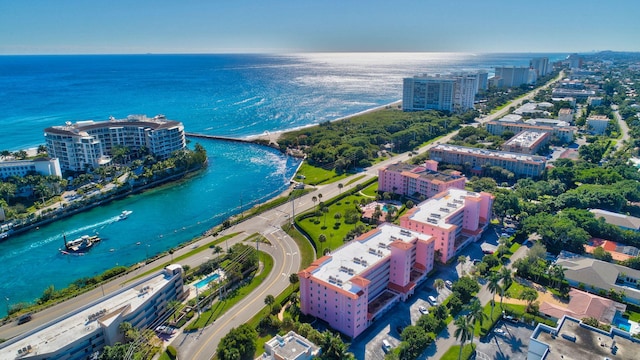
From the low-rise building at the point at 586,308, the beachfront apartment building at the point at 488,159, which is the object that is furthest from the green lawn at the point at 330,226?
the beachfront apartment building at the point at 488,159

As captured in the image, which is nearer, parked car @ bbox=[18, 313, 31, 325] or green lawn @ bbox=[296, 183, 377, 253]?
parked car @ bbox=[18, 313, 31, 325]

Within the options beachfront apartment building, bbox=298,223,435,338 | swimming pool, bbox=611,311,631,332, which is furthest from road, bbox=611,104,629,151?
beachfront apartment building, bbox=298,223,435,338

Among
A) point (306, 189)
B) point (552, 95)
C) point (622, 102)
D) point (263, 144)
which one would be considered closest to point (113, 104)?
point (263, 144)

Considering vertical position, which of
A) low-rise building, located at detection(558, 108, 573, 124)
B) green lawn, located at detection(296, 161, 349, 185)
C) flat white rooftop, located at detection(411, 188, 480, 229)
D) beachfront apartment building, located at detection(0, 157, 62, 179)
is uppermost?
low-rise building, located at detection(558, 108, 573, 124)

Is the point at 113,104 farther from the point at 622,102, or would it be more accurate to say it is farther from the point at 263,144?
the point at 622,102

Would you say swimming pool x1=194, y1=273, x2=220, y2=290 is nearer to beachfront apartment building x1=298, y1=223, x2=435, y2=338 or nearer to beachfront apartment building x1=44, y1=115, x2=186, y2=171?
beachfront apartment building x1=298, y1=223, x2=435, y2=338

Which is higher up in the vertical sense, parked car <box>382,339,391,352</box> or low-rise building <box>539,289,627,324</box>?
low-rise building <box>539,289,627,324</box>
